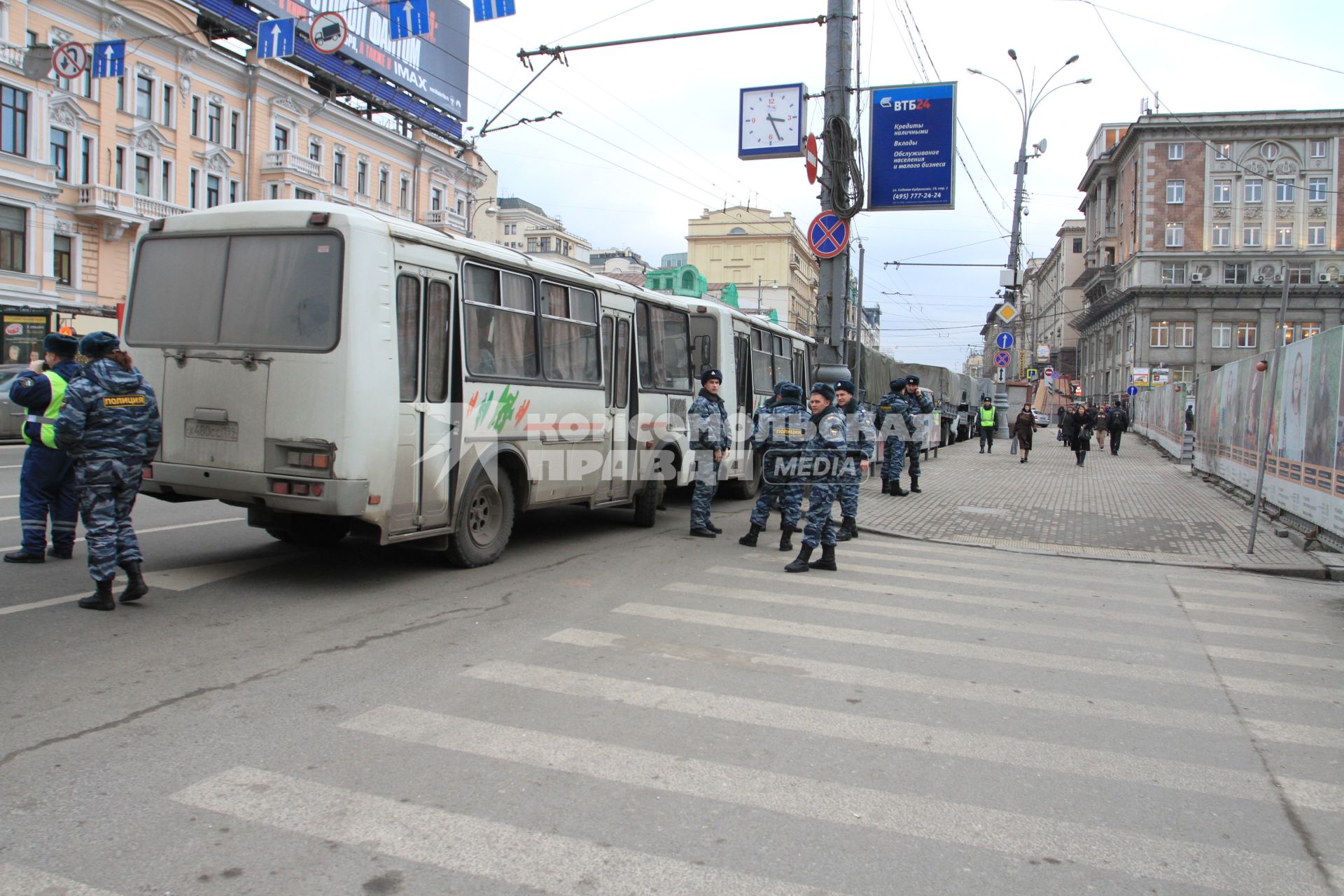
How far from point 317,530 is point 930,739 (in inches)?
240

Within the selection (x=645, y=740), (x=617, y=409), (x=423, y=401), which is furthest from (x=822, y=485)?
(x=645, y=740)

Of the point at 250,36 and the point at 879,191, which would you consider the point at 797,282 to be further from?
the point at 879,191

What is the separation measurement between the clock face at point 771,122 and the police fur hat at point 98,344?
33.0 feet

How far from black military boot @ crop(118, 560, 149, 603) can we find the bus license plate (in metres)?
1.14

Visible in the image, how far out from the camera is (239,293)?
7250 mm

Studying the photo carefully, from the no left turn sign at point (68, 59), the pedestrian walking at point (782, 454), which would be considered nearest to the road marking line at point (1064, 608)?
the pedestrian walking at point (782, 454)

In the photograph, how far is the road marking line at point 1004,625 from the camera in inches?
257

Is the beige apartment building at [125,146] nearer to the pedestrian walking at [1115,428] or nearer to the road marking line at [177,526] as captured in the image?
the road marking line at [177,526]

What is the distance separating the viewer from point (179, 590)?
703 centimetres

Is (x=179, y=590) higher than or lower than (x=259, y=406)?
lower

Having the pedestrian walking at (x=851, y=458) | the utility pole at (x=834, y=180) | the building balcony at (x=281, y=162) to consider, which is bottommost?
the pedestrian walking at (x=851, y=458)

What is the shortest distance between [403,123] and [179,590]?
48686 millimetres

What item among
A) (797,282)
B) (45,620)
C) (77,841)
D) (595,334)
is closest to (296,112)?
(595,334)

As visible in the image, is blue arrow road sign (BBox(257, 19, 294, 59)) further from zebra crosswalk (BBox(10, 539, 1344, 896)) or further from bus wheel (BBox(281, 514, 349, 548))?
zebra crosswalk (BBox(10, 539, 1344, 896))
